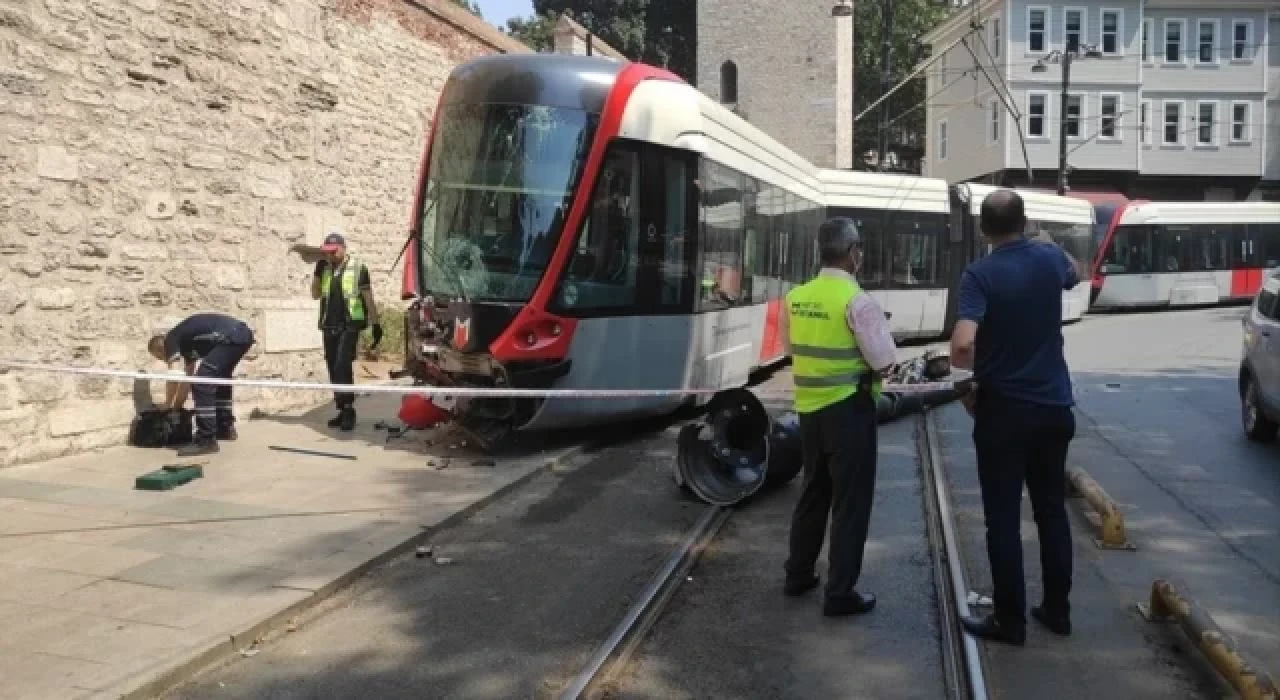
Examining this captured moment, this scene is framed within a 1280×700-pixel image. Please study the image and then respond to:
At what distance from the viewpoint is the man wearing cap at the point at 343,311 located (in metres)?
10.6

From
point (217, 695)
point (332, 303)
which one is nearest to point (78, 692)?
point (217, 695)

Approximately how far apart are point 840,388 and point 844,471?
1.30 ft

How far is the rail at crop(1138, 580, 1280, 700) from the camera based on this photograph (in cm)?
424

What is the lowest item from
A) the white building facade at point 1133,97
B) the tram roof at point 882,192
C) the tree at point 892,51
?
the tram roof at point 882,192

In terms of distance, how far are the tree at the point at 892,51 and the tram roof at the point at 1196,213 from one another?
33508 mm

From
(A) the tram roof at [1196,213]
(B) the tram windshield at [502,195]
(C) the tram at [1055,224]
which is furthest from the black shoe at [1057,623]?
(A) the tram roof at [1196,213]

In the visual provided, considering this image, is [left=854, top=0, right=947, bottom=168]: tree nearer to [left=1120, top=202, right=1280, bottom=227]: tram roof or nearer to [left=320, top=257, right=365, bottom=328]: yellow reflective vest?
[left=1120, top=202, right=1280, bottom=227]: tram roof

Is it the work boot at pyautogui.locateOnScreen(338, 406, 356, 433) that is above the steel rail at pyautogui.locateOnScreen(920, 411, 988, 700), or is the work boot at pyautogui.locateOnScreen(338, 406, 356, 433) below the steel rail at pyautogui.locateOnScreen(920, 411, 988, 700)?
above

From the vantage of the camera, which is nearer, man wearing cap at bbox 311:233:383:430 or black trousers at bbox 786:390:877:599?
black trousers at bbox 786:390:877:599

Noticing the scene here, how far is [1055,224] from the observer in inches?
1002

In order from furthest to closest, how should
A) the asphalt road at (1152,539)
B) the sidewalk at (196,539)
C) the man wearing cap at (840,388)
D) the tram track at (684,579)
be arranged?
the man wearing cap at (840,388) → the sidewalk at (196,539) → the asphalt road at (1152,539) → the tram track at (684,579)

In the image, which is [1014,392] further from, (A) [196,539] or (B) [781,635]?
(A) [196,539]

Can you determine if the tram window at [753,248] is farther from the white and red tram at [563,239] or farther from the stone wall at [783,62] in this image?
the stone wall at [783,62]

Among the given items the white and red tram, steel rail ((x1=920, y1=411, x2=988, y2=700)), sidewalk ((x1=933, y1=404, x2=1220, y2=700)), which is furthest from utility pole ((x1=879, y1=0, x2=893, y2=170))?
sidewalk ((x1=933, y1=404, x2=1220, y2=700))
